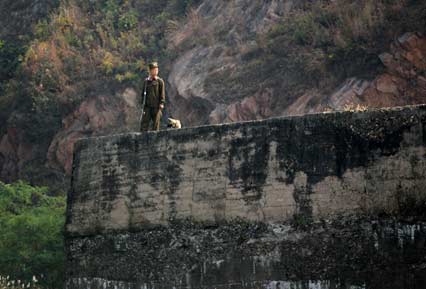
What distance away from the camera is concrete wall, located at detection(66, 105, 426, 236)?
1116 cm

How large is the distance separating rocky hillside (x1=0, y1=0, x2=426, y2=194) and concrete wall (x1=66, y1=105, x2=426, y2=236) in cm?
668

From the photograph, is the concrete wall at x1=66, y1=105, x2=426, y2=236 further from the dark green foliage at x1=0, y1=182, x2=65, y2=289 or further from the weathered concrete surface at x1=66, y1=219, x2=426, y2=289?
the dark green foliage at x1=0, y1=182, x2=65, y2=289

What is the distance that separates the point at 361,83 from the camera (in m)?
19.3

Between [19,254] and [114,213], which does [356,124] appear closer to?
[114,213]

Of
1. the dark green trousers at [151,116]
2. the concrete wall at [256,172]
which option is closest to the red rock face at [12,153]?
the dark green trousers at [151,116]

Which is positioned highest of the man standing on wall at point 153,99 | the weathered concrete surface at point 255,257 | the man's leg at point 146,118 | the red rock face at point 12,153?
the red rock face at point 12,153

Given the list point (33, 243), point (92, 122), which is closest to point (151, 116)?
point (33, 243)

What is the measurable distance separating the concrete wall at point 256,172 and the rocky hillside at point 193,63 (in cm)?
668

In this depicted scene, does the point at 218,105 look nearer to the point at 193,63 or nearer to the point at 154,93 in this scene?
the point at 193,63

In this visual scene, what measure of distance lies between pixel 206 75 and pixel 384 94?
15.3 ft

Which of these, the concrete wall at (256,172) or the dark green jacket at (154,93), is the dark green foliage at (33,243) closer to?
the concrete wall at (256,172)

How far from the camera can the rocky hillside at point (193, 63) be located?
64.2 feet

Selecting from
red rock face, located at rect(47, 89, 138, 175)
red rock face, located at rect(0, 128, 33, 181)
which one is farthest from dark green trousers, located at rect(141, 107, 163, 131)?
red rock face, located at rect(0, 128, 33, 181)

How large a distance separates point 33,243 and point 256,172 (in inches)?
264
